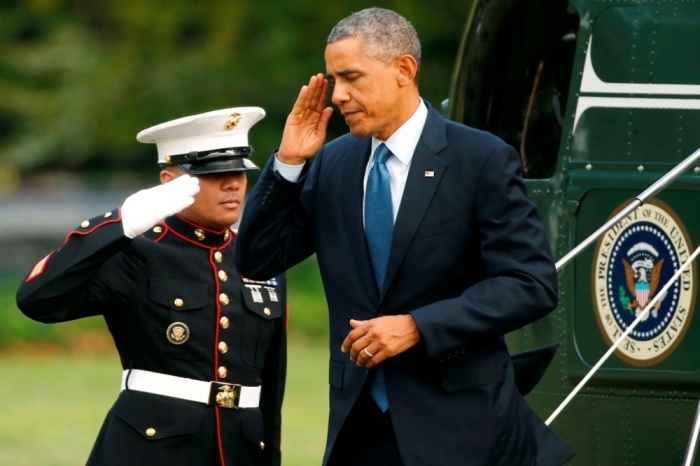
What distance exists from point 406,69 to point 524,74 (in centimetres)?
182

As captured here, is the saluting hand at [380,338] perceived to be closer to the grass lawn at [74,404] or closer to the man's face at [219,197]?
the man's face at [219,197]

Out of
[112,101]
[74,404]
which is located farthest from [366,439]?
[112,101]

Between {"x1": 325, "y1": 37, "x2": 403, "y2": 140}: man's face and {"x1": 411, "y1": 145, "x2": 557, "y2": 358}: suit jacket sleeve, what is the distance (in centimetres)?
33

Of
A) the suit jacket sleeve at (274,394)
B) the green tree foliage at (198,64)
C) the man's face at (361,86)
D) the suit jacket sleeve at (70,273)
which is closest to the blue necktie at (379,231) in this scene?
the man's face at (361,86)

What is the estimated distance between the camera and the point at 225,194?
183 inches

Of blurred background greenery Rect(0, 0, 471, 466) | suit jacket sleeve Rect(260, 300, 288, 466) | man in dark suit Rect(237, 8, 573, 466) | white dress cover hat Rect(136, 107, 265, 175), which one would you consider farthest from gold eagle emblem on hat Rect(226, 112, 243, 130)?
blurred background greenery Rect(0, 0, 471, 466)

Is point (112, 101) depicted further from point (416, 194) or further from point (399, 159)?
point (416, 194)

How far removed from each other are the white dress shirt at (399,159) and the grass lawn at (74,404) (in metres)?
5.61

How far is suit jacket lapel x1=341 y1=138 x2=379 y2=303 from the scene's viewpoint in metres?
3.67

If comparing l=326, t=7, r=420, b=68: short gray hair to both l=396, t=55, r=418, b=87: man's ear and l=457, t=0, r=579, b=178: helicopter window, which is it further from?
l=457, t=0, r=579, b=178: helicopter window

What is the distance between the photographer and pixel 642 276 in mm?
4859

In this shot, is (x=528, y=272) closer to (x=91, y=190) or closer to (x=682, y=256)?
(x=682, y=256)

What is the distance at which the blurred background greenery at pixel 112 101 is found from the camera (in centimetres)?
1458

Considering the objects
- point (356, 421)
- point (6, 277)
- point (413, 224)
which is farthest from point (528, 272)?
point (6, 277)
